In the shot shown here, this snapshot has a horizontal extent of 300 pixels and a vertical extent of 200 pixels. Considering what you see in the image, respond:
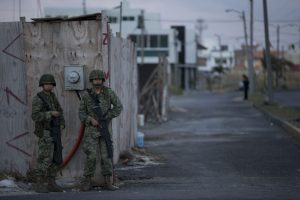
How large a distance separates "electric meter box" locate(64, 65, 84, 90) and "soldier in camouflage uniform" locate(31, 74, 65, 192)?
2.22 ft

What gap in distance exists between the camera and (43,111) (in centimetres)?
1031

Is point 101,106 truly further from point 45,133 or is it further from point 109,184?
point 109,184

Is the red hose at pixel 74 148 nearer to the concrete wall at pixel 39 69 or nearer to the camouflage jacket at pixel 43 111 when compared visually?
the concrete wall at pixel 39 69

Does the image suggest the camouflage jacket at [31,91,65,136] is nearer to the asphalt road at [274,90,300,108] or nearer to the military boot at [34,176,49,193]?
the military boot at [34,176,49,193]

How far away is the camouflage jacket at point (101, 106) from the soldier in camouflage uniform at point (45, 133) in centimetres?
39

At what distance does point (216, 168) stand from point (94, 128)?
3.39m

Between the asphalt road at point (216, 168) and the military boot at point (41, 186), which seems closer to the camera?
the asphalt road at point (216, 168)

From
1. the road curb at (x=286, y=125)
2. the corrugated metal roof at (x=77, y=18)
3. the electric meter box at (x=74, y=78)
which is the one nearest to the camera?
the electric meter box at (x=74, y=78)

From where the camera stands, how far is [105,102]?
10.4 metres

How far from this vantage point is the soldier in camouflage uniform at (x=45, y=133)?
10.3 metres

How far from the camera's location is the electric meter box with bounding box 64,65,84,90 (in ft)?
36.3

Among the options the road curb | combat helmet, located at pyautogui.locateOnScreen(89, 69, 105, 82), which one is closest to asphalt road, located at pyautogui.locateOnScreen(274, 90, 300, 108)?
the road curb

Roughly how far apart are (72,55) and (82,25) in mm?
520

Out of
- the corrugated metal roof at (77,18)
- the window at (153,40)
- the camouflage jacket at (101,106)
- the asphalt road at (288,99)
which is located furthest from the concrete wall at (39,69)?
the window at (153,40)
